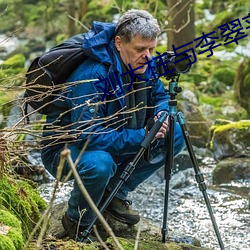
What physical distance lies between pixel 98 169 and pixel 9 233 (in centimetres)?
86

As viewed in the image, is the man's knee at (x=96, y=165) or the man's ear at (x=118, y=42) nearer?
the man's knee at (x=96, y=165)

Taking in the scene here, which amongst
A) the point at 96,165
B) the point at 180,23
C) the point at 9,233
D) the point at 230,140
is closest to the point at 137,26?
the point at 96,165

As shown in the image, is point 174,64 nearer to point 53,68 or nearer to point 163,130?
point 163,130

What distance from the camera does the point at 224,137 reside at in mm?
6906

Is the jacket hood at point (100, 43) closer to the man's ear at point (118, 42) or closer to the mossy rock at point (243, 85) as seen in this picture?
the man's ear at point (118, 42)

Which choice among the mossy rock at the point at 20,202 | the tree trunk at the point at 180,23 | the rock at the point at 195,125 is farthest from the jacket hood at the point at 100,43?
the tree trunk at the point at 180,23

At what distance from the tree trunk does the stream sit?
393 centimetres

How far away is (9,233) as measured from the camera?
2.47 meters

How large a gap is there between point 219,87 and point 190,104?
275 cm

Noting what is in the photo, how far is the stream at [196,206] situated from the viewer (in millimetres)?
4620

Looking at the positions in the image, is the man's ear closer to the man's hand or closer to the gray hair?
the gray hair

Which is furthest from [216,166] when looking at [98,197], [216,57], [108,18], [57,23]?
[57,23]

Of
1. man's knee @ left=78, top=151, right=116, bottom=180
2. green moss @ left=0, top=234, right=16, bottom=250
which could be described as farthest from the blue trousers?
green moss @ left=0, top=234, right=16, bottom=250

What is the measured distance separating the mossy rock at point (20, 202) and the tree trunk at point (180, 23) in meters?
6.93
